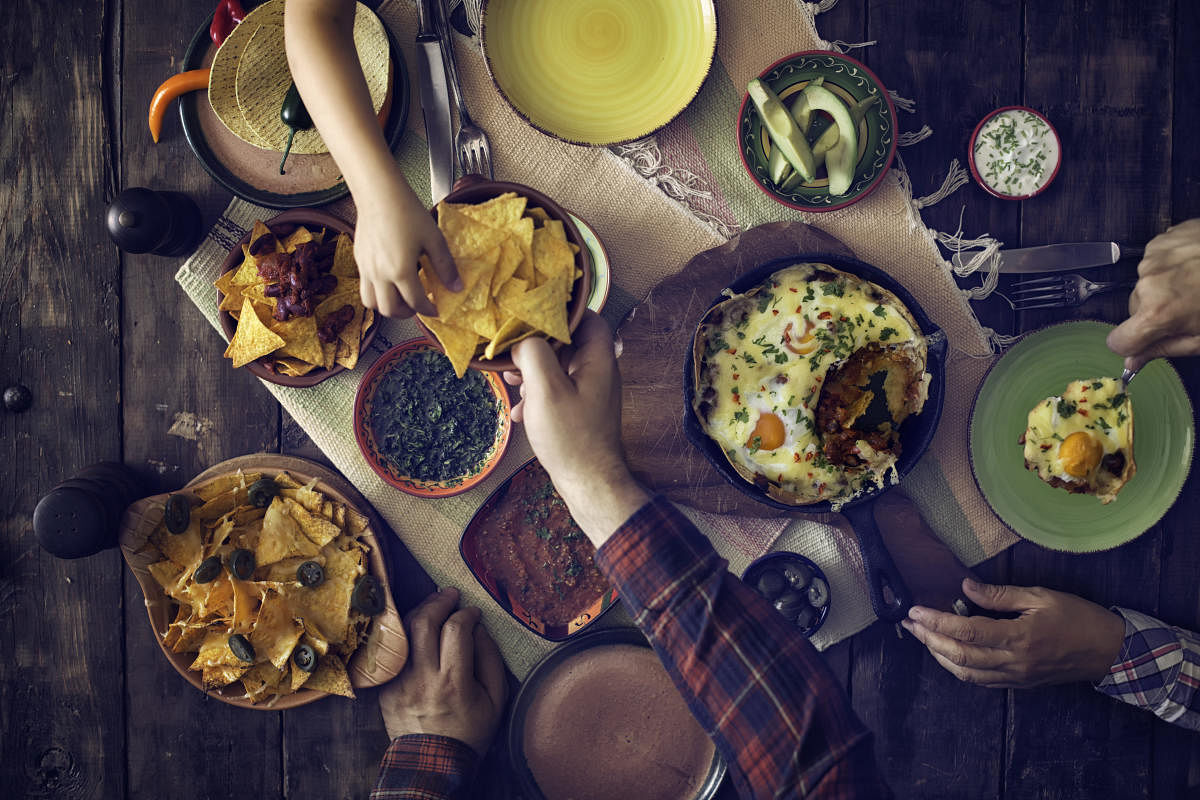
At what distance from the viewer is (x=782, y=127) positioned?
1894 millimetres

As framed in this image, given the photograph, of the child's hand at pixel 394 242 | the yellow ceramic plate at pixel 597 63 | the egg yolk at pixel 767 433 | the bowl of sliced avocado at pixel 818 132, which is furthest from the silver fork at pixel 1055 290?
the child's hand at pixel 394 242

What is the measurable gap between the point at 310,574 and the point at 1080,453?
210 centimetres

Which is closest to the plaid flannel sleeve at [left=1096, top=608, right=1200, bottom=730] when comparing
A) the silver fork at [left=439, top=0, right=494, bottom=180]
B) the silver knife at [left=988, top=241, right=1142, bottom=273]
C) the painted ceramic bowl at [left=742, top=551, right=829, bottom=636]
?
the painted ceramic bowl at [left=742, top=551, right=829, bottom=636]

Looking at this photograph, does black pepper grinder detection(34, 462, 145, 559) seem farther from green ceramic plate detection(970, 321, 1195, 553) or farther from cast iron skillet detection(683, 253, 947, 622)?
green ceramic plate detection(970, 321, 1195, 553)

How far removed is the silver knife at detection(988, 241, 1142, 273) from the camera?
201cm

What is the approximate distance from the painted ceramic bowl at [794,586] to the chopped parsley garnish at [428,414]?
874 millimetres

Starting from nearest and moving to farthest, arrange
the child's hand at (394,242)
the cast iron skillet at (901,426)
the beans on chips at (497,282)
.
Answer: the child's hand at (394,242) → the beans on chips at (497,282) → the cast iron skillet at (901,426)

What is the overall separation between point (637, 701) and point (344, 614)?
0.90m

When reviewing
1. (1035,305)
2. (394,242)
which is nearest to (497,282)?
(394,242)

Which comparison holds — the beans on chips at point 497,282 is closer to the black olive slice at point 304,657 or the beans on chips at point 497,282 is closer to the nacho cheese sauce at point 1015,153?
the black olive slice at point 304,657

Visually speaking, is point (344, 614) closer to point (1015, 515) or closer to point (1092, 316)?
point (1015, 515)

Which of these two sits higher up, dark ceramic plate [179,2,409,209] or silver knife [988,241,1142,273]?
dark ceramic plate [179,2,409,209]

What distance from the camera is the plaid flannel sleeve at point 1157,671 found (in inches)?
81.0

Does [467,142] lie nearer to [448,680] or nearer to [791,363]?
[791,363]
